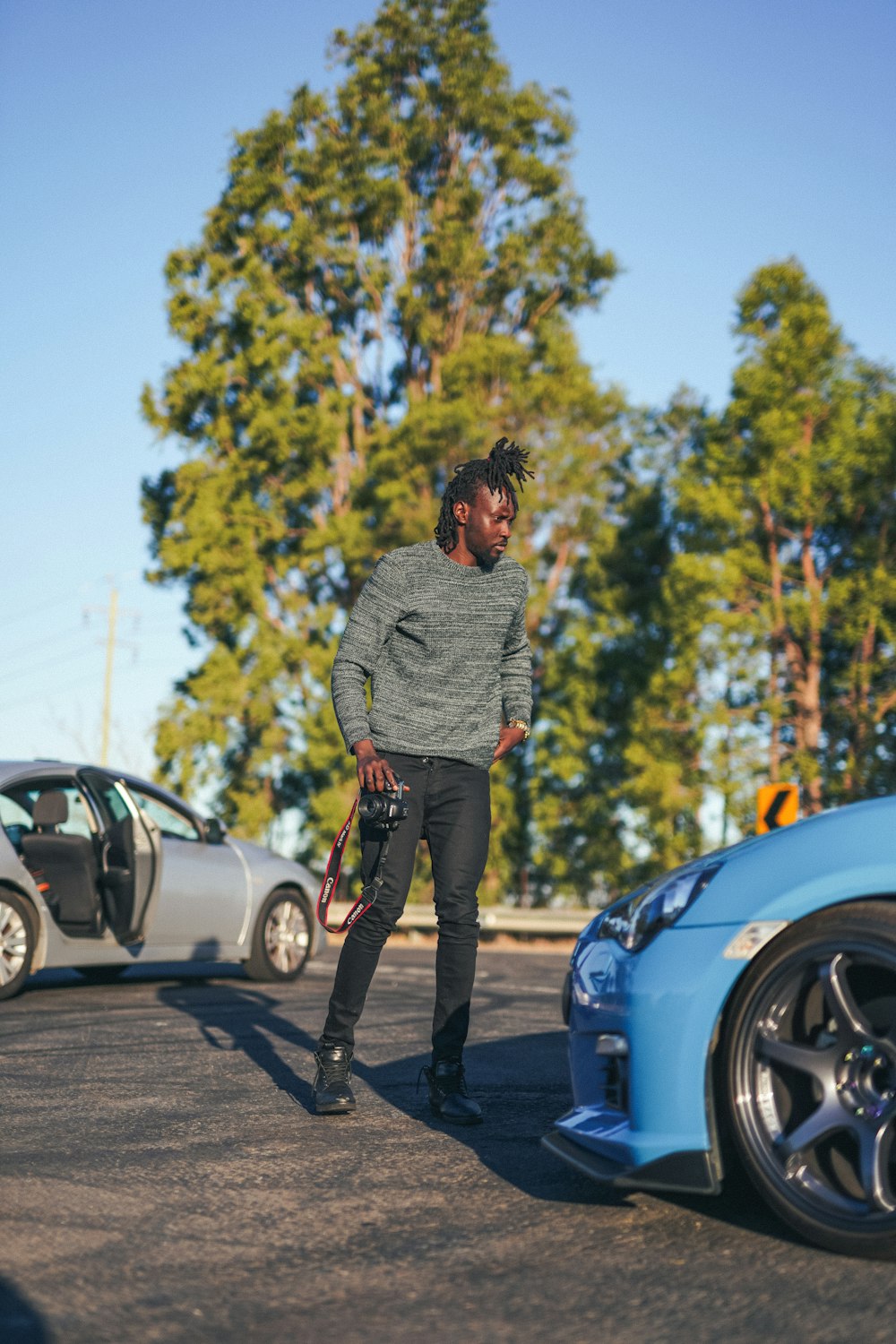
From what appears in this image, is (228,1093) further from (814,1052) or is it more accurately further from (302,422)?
(302,422)

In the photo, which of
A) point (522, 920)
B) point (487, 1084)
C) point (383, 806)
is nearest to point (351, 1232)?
point (383, 806)

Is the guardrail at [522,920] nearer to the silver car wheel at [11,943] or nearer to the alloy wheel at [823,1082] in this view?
the silver car wheel at [11,943]

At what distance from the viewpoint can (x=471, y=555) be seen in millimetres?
5012

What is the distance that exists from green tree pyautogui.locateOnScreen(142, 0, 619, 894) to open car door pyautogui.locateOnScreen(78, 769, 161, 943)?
18263 millimetres

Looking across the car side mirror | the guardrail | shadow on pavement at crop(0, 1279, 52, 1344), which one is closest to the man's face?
shadow on pavement at crop(0, 1279, 52, 1344)

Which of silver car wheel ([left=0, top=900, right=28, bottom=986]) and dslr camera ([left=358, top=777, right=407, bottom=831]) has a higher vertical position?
dslr camera ([left=358, top=777, right=407, bottom=831])

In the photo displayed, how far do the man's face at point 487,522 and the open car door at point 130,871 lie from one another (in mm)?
4884

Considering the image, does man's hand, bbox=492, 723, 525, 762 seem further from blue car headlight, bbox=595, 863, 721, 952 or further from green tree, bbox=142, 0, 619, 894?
green tree, bbox=142, 0, 619, 894

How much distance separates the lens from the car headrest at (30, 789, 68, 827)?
9.34 metres

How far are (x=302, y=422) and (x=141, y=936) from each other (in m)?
20.3

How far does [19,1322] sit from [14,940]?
20.0 feet

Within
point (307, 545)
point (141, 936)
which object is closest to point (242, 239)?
point (307, 545)

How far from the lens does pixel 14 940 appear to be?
8.55m

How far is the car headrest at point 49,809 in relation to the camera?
9336mm
